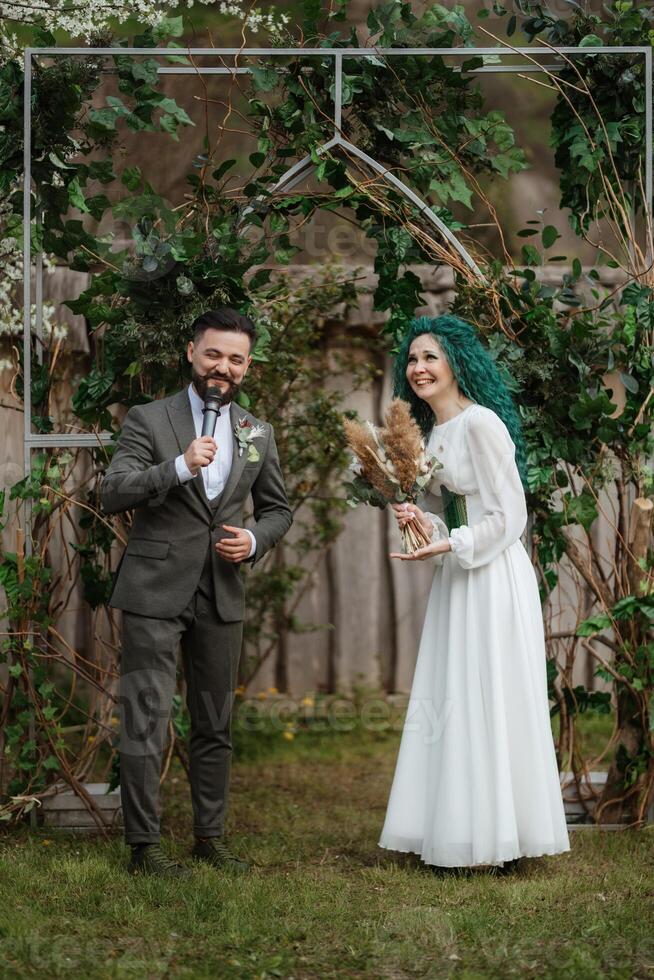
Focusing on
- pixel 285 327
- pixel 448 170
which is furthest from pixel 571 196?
pixel 285 327

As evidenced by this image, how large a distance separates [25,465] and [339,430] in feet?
6.67

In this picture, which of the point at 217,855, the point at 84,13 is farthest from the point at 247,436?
the point at 84,13

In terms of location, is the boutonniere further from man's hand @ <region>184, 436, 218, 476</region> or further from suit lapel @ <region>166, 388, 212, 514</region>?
man's hand @ <region>184, 436, 218, 476</region>

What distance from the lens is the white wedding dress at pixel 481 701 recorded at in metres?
4.38

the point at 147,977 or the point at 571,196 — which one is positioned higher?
the point at 571,196

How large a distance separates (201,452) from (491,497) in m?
1.13

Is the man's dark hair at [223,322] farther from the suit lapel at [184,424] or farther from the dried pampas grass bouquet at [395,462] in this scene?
the dried pampas grass bouquet at [395,462]

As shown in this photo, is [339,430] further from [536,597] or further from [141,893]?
[141,893]

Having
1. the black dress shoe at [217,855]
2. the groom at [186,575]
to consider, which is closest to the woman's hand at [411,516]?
the groom at [186,575]

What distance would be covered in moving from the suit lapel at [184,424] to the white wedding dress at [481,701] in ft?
2.95

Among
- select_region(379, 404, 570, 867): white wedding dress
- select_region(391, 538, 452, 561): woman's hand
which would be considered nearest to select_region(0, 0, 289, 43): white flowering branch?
select_region(379, 404, 570, 867): white wedding dress

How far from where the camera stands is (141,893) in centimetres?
414

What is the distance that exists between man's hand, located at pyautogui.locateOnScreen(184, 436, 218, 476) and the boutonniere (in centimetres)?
39

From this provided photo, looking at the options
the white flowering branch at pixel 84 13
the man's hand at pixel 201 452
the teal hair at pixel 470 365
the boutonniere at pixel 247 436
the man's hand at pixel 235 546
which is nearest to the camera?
the man's hand at pixel 201 452
